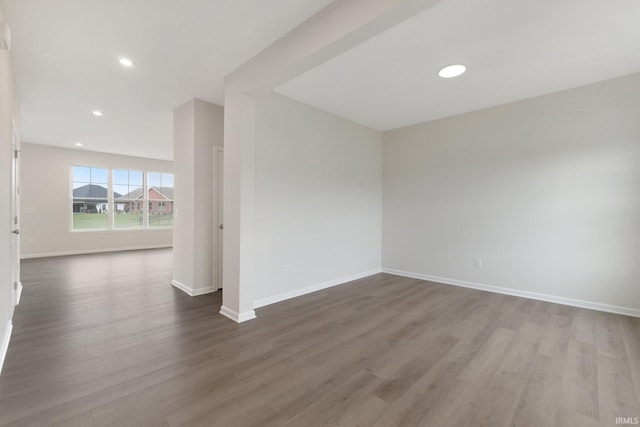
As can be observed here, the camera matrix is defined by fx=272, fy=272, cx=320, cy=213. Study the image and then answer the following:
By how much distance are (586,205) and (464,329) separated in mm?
2269

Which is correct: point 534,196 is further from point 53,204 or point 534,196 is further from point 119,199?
point 53,204

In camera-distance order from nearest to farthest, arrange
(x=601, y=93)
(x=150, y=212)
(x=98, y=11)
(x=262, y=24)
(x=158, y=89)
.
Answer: (x=98, y=11)
(x=262, y=24)
(x=601, y=93)
(x=158, y=89)
(x=150, y=212)

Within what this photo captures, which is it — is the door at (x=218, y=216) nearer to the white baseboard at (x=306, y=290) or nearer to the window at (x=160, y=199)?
the white baseboard at (x=306, y=290)

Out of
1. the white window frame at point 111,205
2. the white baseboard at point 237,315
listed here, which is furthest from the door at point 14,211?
the white window frame at point 111,205

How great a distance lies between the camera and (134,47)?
101 inches

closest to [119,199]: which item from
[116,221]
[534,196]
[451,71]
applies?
[116,221]

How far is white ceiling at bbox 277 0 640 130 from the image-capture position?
6.92 ft

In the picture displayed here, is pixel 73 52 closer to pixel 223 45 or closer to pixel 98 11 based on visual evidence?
pixel 98 11

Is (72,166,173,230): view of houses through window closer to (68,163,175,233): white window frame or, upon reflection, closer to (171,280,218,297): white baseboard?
(68,163,175,233): white window frame

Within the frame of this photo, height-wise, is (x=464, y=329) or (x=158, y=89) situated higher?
(x=158, y=89)

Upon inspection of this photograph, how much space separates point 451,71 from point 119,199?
8.67 m

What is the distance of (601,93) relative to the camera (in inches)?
128

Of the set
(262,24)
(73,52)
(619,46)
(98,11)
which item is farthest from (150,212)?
(619,46)

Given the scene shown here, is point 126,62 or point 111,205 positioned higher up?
point 126,62
